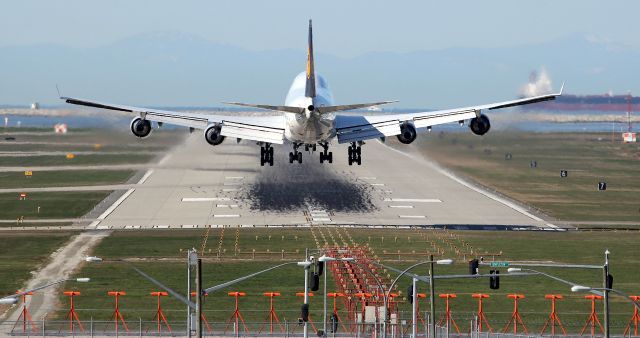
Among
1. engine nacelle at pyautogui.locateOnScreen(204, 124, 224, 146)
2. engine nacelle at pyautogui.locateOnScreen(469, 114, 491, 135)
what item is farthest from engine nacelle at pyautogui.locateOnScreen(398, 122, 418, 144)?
engine nacelle at pyautogui.locateOnScreen(204, 124, 224, 146)

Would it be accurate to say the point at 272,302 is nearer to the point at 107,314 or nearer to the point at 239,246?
the point at 107,314

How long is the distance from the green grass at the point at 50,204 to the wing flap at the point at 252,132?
28.6 meters

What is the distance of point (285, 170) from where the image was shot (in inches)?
6668

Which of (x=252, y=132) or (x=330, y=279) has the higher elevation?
(x=252, y=132)

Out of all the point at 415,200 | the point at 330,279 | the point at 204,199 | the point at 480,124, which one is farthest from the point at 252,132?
the point at 415,200

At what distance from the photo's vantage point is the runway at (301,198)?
141250mm

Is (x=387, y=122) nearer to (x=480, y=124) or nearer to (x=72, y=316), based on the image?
(x=480, y=124)

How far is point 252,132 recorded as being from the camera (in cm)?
12500

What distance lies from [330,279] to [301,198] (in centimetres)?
5261

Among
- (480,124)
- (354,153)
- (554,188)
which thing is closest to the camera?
(480,124)

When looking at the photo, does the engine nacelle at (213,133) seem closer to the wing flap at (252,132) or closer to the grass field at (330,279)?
the wing flap at (252,132)

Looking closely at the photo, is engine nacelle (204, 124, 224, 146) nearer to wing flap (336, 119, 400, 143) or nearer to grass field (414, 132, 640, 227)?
wing flap (336, 119, 400, 143)

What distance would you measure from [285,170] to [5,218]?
125ft

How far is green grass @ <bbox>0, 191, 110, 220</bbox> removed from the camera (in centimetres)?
14750
